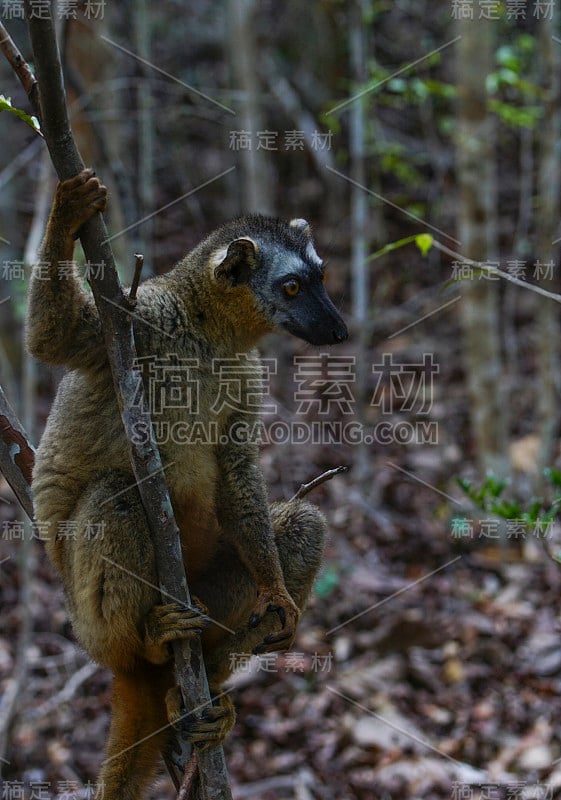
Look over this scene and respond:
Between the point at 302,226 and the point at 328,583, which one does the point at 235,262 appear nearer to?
the point at 302,226

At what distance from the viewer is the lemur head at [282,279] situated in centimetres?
427

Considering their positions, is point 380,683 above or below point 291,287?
below

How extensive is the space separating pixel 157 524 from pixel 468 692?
4096mm

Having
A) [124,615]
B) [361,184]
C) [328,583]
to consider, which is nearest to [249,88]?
[361,184]

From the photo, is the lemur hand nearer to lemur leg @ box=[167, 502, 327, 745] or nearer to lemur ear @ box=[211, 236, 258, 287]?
lemur leg @ box=[167, 502, 327, 745]

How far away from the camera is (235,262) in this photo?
4.25 meters

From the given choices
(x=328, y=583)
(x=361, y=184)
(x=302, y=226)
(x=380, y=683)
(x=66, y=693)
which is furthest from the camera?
(x=361, y=184)

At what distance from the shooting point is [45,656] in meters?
7.44

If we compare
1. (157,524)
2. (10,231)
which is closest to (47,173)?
(10,231)

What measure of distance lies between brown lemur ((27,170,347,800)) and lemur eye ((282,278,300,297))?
0.04ft

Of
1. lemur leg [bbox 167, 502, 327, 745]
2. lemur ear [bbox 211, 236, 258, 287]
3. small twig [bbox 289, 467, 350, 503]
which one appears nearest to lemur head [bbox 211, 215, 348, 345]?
lemur ear [bbox 211, 236, 258, 287]

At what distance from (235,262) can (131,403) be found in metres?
1.10

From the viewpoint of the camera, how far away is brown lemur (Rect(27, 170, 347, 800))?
12.3 feet

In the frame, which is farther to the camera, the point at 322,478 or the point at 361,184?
the point at 361,184
